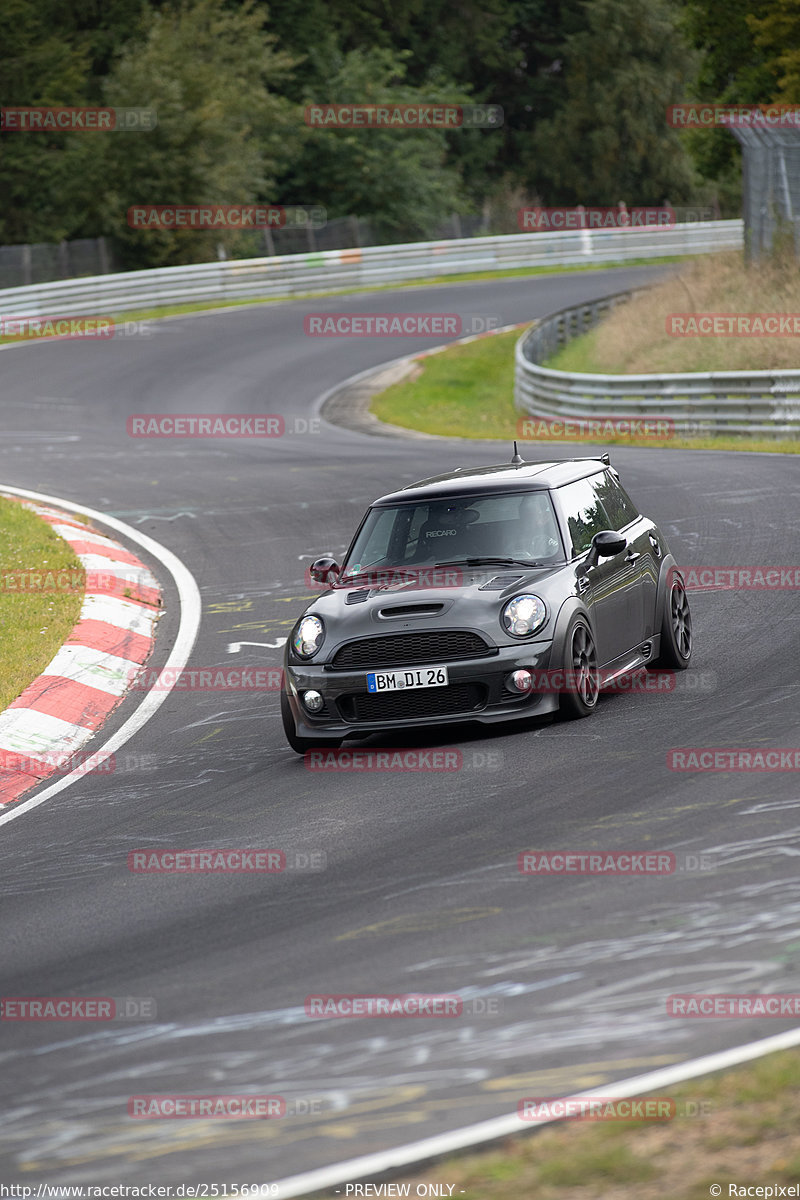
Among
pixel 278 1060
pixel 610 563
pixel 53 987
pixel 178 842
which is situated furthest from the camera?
pixel 610 563

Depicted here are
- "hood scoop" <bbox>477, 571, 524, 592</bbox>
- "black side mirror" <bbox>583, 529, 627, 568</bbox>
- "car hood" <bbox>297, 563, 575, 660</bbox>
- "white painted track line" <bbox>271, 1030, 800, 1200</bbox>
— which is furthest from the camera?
"black side mirror" <bbox>583, 529, 627, 568</bbox>

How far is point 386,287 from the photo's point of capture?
48.7 metres

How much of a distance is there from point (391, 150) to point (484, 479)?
52819 mm

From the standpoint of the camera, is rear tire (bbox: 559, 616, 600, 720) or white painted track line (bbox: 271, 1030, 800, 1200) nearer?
white painted track line (bbox: 271, 1030, 800, 1200)

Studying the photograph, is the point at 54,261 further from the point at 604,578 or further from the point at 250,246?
the point at 604,578

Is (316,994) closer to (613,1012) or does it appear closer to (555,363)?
(613,1012)

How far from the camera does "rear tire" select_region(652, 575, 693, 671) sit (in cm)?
1058

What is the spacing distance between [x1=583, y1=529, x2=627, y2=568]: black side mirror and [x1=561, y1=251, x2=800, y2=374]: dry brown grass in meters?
17.5

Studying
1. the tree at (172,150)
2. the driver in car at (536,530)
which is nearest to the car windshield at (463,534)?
the driver in car at (536,530)

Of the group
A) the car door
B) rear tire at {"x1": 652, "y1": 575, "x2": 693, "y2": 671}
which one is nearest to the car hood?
the car door

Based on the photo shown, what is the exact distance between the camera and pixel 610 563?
1021 centimetres

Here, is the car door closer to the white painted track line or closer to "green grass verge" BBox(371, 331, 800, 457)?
the white painted track line

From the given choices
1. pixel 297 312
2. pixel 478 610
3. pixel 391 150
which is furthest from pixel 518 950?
pixel 391 150

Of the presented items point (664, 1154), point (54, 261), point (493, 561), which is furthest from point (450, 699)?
point (54, 261)
